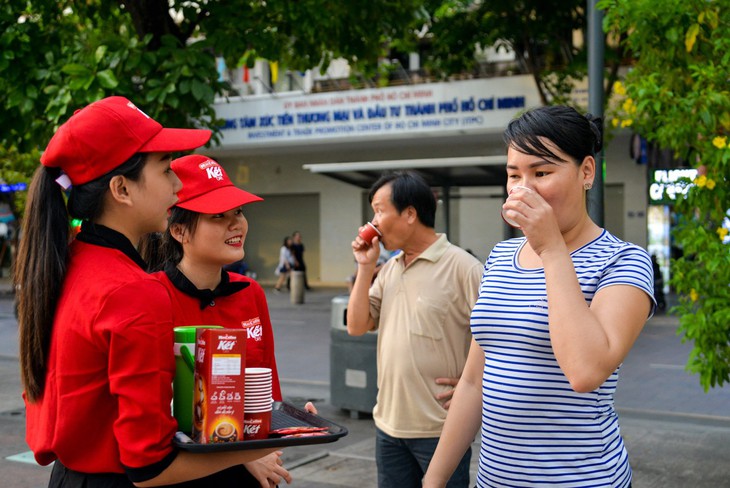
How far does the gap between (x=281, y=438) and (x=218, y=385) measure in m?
0.21

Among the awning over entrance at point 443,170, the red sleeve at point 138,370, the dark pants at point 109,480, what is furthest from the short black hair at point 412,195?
the awning over entrance at point 443,170

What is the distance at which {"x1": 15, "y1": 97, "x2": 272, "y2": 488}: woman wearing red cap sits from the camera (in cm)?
182

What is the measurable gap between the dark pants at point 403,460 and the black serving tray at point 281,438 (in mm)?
1144

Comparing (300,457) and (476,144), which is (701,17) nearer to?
(300,457)

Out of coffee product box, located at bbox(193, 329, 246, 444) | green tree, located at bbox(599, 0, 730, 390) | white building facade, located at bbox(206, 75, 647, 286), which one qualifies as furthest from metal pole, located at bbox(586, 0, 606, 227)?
white building facade, located at bbox(206, 75, 647, 286)

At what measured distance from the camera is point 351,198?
26781 millimetres

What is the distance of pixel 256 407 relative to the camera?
1.98 meters

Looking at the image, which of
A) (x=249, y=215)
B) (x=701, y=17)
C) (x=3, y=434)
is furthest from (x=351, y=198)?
(x=701, y=17)

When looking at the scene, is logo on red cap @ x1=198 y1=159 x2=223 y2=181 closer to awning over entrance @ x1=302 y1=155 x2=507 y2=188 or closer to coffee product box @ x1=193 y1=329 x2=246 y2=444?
coffee product box @ x1=193 y1=329 x2=246 y2=444

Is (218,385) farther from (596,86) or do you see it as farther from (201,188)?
(596,86)

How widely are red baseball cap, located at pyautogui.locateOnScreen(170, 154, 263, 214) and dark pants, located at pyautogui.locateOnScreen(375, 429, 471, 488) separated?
1335mm

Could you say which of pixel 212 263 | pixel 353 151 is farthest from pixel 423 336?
pixel 353 151

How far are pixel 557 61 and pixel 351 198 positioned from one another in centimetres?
982

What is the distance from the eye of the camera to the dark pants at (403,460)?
3.42m
